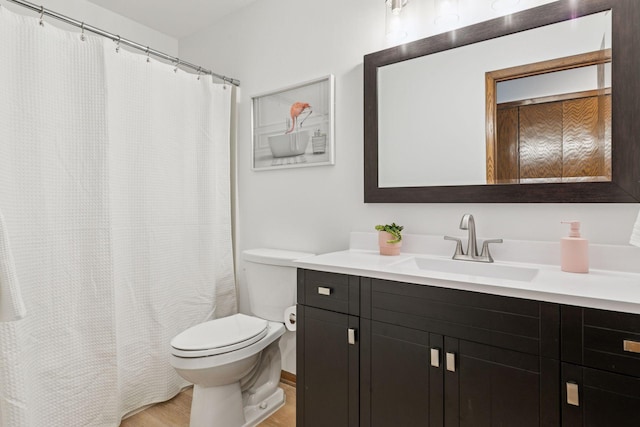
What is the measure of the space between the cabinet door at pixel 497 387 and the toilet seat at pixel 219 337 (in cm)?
91

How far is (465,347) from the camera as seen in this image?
1.11 metres

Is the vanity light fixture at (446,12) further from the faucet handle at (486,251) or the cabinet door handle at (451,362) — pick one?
the cabinet door handle at (451,362)

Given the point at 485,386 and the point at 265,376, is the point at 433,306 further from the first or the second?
the point at 265,376

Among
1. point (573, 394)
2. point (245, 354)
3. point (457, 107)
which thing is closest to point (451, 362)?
point (573, 394)

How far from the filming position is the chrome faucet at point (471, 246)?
142cm

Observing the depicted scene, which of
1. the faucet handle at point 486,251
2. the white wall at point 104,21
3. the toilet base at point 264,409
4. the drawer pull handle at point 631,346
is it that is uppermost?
the white wall at point 104,21

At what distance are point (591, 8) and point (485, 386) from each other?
1.36 meters

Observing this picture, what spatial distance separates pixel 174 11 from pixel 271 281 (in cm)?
191

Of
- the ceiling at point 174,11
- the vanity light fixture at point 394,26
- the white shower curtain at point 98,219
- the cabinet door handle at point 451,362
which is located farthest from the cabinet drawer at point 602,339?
the ceiling at point 174,11

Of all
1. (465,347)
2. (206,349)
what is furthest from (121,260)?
(465,347)

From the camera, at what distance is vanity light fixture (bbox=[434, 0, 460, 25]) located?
5.02 feet

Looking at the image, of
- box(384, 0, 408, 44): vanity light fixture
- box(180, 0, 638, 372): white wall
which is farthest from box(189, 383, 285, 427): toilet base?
box(384, 0, 408, 44): vanity light fixture

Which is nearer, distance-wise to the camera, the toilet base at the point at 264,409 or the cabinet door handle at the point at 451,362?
the cabinet door handle at the point at 451,362

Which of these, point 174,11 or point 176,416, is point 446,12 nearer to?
point 174,11
